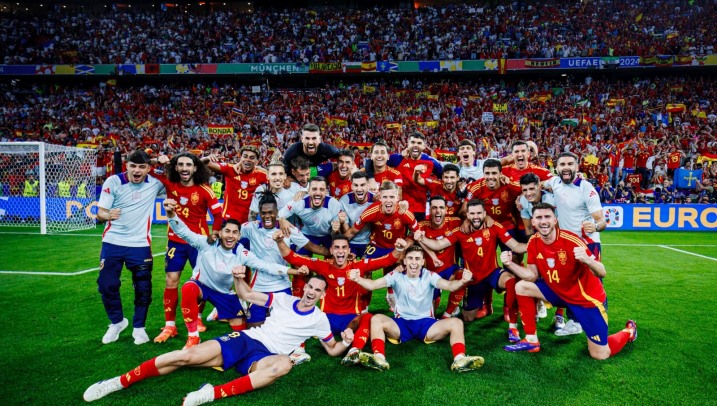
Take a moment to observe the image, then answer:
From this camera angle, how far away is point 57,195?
53.9 feet

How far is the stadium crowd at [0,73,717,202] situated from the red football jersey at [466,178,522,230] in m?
13.0

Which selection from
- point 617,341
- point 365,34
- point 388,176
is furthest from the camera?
point 365,34

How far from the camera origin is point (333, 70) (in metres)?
31.0

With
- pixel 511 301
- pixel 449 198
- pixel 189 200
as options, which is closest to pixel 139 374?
pixel 189 200

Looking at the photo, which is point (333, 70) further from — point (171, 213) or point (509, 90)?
point (171, 213)

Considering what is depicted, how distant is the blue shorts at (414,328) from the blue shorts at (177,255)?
2803 mm

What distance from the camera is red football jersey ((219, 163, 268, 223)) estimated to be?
713cm

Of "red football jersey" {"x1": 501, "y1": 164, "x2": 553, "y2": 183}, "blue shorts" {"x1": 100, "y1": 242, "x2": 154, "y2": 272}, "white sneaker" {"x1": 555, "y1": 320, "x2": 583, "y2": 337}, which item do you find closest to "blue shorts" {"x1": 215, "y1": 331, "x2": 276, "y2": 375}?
"blue shorts" {"x1": 100, "y1": 242, "x2": 154, "y2": 272}

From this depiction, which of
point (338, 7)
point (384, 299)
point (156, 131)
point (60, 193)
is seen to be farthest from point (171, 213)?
point (338, 7)

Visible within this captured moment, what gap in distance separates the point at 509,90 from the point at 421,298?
91.4ft

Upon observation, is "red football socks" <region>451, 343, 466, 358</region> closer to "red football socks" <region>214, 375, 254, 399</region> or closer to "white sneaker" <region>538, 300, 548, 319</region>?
"red football socks" <region>214, 375, 254, 399</region>

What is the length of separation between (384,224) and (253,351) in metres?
2.72

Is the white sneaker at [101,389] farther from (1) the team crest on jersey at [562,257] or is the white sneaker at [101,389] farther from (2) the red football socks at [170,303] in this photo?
(1) the team crest on jersey at [562,257]

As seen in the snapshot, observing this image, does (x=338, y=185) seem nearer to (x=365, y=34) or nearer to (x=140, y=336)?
(x=140, y=336)
